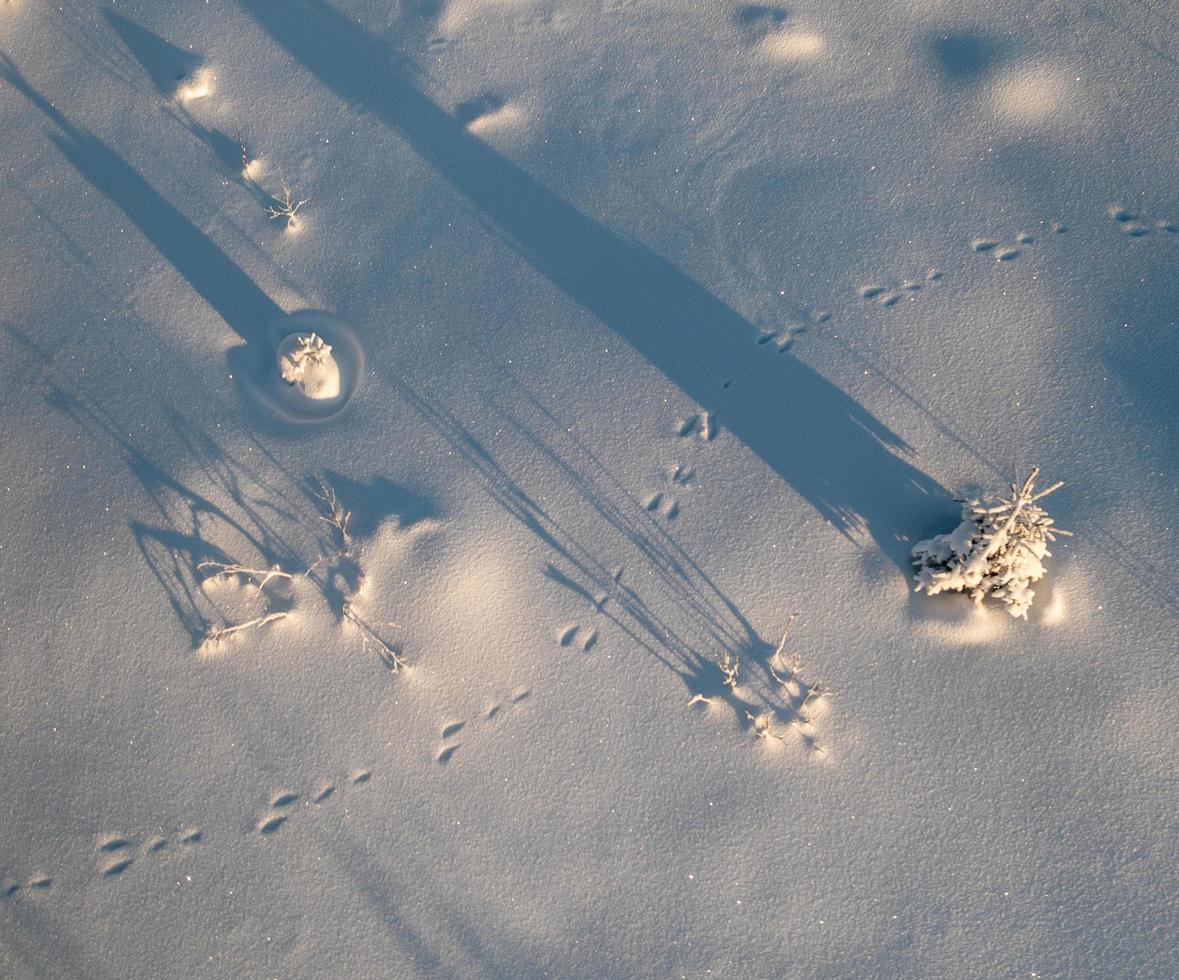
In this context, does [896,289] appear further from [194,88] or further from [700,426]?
[194,88]

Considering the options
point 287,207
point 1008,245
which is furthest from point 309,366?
point 1008,245

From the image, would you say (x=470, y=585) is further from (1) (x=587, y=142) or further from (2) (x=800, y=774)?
(1) (x=587, y=142)

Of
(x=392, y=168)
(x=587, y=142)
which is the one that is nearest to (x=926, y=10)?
(x=587, y=142)

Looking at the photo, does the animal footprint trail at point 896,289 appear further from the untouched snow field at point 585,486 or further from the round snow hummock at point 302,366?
the round snow hummock at point 302,366

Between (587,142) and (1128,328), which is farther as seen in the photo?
(587,142)

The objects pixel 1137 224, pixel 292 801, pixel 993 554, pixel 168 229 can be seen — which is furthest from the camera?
pixel 168 229

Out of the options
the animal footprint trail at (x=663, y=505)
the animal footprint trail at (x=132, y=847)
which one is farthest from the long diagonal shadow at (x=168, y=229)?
the animal footprint trail at (x=132, y=847)
